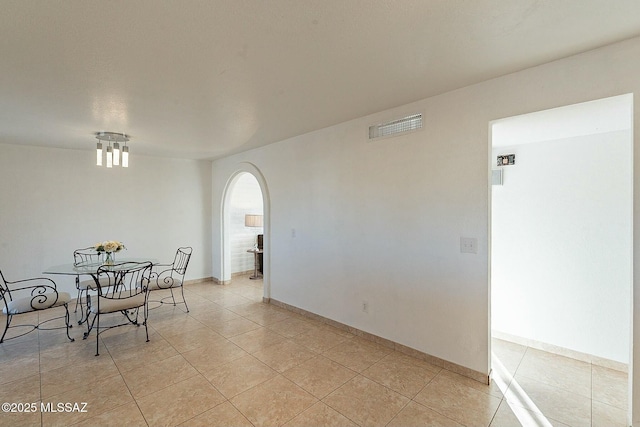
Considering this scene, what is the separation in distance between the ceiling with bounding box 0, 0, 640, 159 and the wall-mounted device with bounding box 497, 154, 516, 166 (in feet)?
4.35

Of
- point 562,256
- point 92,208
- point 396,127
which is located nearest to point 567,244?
point 562,256

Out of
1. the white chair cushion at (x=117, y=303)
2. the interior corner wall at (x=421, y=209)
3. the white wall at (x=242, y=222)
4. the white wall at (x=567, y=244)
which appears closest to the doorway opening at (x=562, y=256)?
the white wall at (x=567, y=244)

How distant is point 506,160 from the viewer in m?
3.43

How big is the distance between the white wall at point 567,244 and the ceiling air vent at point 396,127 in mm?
1273

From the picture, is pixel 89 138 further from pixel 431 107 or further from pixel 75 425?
pixel 431 107

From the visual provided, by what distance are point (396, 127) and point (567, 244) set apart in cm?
219

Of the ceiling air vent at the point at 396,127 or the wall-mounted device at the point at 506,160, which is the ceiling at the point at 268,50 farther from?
the wall-mounted device at the point at 506,160

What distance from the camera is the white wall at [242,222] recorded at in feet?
22.6

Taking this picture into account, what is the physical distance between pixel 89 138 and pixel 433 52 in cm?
464

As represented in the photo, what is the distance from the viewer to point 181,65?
7.10 ft

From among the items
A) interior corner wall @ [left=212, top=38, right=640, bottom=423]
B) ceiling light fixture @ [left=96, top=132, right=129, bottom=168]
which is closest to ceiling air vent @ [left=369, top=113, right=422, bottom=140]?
interior corner wall @ [left=212, top=38, right=640, bottom=423]

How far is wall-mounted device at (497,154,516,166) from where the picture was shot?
3387 mm

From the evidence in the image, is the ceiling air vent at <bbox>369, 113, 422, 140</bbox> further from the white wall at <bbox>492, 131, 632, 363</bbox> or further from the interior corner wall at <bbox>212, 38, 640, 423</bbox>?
the white wall at <bbox>492, 131, 632, 363</bbox>

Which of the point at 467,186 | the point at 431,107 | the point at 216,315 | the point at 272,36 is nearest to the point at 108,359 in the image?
the point at 216,315
